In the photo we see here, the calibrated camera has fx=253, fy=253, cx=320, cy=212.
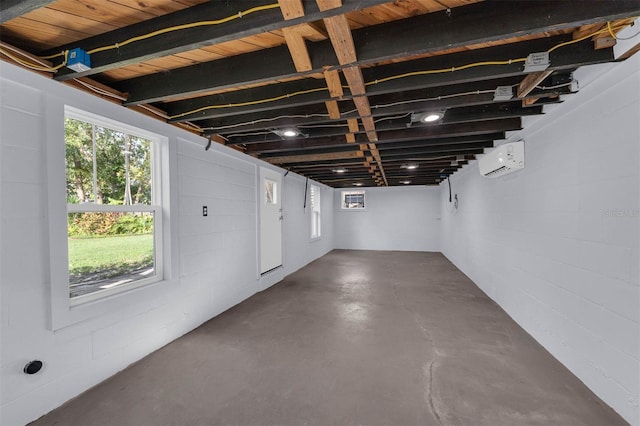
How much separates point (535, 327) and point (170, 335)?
11.8 ft

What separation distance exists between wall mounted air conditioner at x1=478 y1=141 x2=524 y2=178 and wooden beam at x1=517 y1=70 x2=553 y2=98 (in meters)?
1.06

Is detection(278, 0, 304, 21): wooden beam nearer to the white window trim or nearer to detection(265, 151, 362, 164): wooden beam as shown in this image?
the white window trim

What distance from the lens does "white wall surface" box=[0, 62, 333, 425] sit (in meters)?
1.45

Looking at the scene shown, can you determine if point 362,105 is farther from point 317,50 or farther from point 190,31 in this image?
point 190,31

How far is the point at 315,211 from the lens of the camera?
284 inches

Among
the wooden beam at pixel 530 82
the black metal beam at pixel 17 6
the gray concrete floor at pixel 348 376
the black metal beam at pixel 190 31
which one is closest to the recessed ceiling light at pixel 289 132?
the black metal beam at pixel 190 31

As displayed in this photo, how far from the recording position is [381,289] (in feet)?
13.7

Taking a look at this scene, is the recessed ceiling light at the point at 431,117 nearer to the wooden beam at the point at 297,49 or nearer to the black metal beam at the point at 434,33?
the black metal beam at the point at 434,33

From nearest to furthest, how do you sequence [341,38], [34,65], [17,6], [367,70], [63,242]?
1. [17,6]
2. [341,38]
3. [34,65]
4. [63,242]
5. [367,70]

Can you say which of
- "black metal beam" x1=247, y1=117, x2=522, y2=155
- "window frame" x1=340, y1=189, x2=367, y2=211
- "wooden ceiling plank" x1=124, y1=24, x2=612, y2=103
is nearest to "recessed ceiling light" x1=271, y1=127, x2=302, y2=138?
"black metal beam" x1=247, y1=117, x2=522, y2=155

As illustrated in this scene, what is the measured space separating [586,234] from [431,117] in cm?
145

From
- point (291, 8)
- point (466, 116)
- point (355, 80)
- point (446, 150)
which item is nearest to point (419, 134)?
point (466, 116)

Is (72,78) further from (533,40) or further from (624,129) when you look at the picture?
(624,129)

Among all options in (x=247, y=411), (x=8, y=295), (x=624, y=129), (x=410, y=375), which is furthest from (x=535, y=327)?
(x=8, y=295)
